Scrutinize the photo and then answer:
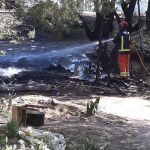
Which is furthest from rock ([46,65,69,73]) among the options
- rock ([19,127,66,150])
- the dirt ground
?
rock ([19,127,66,150])

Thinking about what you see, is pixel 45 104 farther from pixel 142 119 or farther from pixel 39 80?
pixel 39 80

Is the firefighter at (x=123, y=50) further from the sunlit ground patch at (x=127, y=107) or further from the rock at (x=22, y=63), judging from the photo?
the rock at (x=22, y=63)

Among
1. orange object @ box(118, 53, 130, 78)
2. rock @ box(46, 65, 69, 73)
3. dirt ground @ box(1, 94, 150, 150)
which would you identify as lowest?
dirt ground @ box(1, 94, 150, 150)

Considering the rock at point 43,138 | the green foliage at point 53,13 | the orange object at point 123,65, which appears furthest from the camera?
the orange object at point 123,65

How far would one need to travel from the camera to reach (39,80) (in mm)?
15422

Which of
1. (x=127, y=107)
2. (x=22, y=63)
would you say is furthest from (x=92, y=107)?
(x=22, y=63)

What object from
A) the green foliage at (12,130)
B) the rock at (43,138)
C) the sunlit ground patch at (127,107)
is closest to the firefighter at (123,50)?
the sunlit ground patch at (127,107)

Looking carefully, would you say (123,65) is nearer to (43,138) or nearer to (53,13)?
(53,13)

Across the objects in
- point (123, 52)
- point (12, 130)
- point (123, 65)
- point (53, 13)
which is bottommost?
point (123, 65)

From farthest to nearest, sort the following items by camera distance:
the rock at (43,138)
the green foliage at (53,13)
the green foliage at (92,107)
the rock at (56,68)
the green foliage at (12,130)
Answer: the rock at (56,68) < the green foliage at (92,107) < the green foliage at (53,13) < the green foliage at (12,130) < the rock at (43,138)

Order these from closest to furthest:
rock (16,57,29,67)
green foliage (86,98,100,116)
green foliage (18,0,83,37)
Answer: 1. green foliage (18,0,83,37)
2. green foliage (86,98,100,116)
3. rock (16,57,29,67)

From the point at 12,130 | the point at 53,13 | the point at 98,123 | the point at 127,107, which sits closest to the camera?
the point at 12,130

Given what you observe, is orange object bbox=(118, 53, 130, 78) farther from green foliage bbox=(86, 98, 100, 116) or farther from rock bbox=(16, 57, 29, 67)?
green foliage bbox=(86, 98, 100, 116)

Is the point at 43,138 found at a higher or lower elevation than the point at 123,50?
lower
